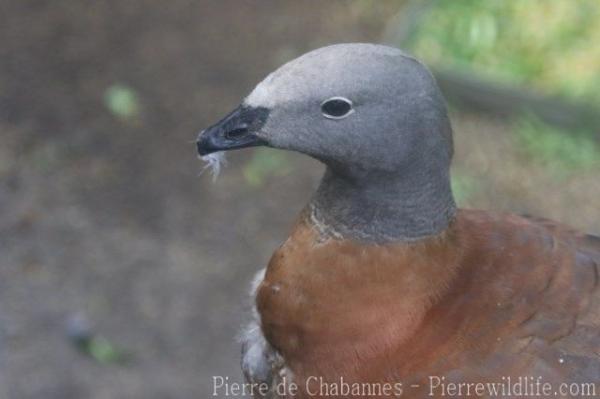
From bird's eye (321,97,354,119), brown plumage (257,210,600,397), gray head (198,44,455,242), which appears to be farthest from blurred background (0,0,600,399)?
bird's eye (321,97,354,119)

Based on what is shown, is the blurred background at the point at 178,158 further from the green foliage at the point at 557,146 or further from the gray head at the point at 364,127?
the gray head at the point at 364,127

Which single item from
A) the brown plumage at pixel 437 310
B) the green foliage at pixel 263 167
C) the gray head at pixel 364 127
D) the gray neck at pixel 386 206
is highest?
the gray head at pixel 364 127

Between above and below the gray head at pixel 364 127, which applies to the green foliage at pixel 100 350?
below

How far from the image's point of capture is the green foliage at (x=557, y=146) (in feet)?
12.5

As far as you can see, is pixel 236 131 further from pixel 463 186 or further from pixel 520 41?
pixel 520 41

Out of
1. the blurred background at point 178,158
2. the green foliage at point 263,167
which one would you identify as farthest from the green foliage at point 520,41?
the green foliage at point 263,167

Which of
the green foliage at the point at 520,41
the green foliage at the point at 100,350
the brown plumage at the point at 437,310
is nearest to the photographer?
the brown plumage at the point at 437,310

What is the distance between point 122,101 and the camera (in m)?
3.83

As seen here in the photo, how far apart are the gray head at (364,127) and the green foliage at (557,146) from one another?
86.9 inches

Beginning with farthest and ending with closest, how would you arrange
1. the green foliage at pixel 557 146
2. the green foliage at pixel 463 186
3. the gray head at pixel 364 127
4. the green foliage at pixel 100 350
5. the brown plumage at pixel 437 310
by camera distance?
the green foliage at pixel 557 146
the green foliage at pixel 463 186
the green foliage at pixel 100 350
the brown plumage at pixel 437 310
the gray head at pixel 364 127

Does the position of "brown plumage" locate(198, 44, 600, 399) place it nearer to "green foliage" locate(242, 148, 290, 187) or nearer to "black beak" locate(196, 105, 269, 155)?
"black beak" locate(196, 105, 269, 155)

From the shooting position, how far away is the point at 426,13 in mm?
4234

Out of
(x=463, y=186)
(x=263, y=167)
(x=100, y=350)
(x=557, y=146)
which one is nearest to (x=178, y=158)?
(x=263, y=167)

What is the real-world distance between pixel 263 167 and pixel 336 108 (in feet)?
6.98
